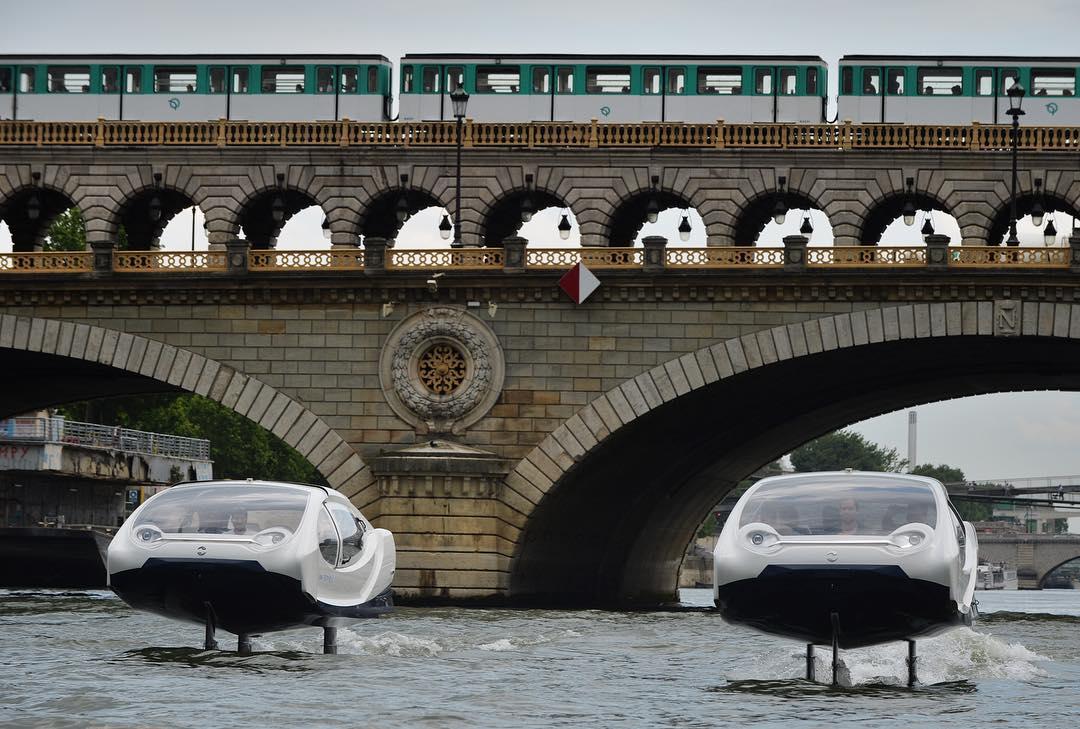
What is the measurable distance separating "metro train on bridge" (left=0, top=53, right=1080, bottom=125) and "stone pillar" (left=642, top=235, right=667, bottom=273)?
6.55 m

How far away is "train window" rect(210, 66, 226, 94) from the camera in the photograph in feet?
214

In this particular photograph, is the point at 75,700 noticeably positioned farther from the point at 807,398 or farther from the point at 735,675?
the point at 807,398

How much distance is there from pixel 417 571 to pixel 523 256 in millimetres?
9145

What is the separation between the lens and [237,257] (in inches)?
2383

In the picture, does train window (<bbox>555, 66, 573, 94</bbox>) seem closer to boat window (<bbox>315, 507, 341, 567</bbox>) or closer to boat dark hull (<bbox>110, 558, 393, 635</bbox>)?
boat window (<bbox>315, 507, 341, 567</bbox>)

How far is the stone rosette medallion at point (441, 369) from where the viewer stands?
59188 mm

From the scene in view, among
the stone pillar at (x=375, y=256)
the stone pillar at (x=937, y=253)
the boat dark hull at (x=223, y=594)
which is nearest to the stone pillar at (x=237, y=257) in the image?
the stone pillar at (x=375, y=256)

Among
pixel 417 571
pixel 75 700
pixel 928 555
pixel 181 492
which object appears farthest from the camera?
pixel 417 571

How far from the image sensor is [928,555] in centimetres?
2459

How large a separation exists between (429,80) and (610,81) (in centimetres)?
546

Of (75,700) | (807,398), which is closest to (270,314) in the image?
(807,398)

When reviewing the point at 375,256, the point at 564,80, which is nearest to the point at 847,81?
the point at 564,80

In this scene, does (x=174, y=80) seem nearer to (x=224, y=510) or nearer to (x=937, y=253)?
(x=937, y=253)

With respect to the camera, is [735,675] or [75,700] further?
[735,675]
